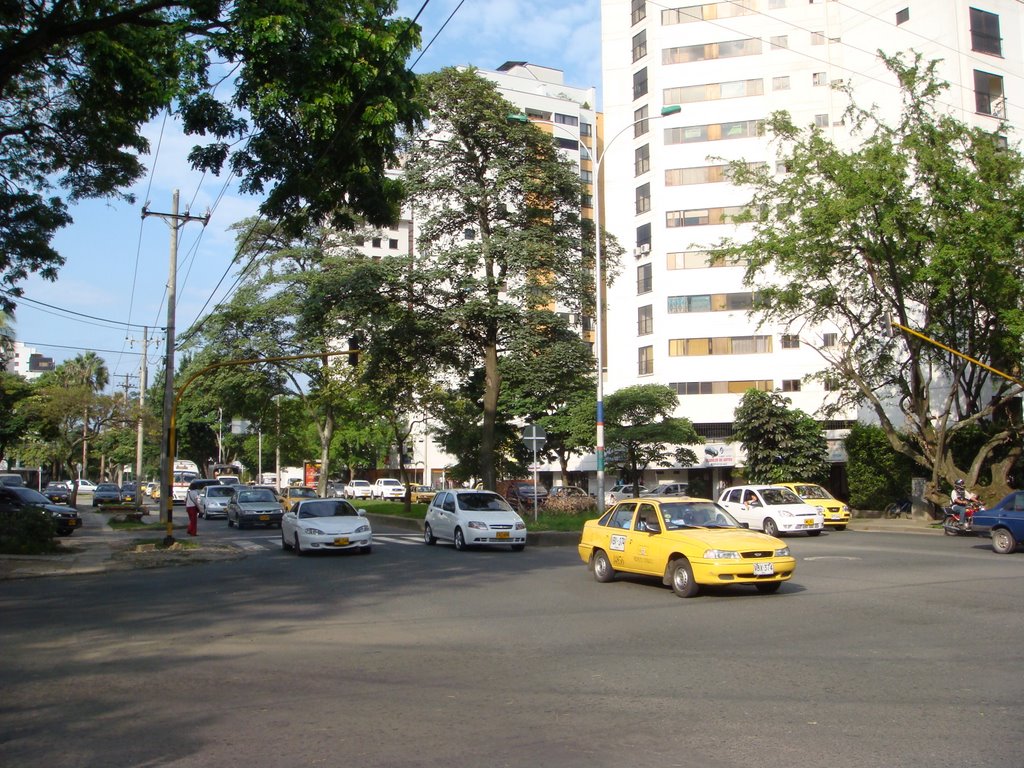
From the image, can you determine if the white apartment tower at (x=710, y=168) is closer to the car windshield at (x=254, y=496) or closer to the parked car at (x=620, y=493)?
the parked car at (x=620, y=493)

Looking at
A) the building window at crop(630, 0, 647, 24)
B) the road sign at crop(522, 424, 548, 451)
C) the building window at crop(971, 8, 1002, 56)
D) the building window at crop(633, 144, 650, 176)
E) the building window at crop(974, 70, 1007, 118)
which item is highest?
the building window at crop(630, 0, 647, 24)

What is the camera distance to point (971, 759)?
5703mm

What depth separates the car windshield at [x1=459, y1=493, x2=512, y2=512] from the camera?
950 inches

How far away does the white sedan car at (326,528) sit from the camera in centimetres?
2150

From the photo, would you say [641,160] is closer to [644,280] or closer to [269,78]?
[644,280]

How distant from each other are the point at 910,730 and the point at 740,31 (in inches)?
2318

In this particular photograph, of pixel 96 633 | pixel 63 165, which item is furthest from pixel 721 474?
pixel 96 633

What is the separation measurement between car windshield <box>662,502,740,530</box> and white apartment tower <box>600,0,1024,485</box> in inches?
1617

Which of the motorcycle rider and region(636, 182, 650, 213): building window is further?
region(636, 182, 650, 213): building window

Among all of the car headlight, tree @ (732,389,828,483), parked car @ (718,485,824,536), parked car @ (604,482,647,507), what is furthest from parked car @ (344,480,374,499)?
the car headlight

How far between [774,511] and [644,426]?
1349 cm

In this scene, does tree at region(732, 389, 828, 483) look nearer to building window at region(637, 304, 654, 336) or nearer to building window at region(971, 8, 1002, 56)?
building window at region(637, 304, 654, 336)

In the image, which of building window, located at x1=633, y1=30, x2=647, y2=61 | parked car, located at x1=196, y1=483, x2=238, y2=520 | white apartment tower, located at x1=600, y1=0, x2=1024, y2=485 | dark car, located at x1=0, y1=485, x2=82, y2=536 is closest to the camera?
dark car, located at x1=0, y1=485, x2=82, y2=536

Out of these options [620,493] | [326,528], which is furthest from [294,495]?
[326,528]
